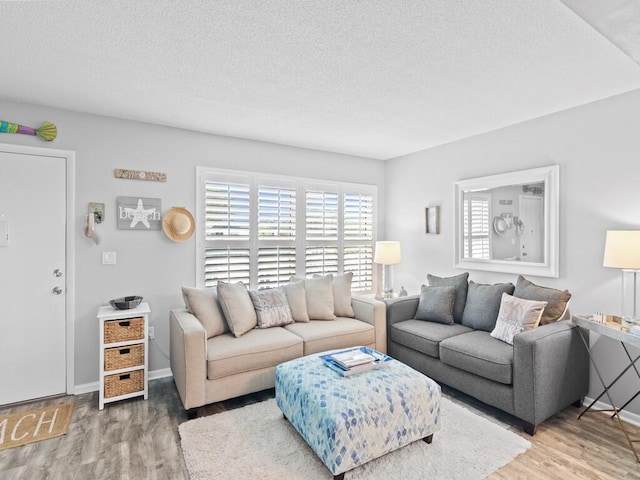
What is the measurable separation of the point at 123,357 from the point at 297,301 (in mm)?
1566

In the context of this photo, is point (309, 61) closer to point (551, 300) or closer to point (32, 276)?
point (551, 300)

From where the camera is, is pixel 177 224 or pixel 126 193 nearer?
pixel 126 193

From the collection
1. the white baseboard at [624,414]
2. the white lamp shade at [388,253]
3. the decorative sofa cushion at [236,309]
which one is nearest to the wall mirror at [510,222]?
the white lamp shade at [388,253]

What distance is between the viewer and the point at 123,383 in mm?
2857

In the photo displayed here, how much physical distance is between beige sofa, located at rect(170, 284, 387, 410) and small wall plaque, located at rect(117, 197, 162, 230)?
913 mm

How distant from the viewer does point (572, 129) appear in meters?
2.98

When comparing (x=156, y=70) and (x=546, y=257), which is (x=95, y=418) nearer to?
(x=156, y=70)

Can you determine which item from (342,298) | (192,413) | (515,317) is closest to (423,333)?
(515,317)

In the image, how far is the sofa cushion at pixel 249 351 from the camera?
105 inches

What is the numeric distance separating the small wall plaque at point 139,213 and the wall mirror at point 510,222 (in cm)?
320

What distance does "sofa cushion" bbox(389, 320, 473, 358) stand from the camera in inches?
122

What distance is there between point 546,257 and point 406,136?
1814mm

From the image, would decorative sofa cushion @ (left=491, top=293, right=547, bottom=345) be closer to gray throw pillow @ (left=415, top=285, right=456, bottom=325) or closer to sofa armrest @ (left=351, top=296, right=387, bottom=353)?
gray throw pillow @ (left=415, top=285, right=456, bottom=325)

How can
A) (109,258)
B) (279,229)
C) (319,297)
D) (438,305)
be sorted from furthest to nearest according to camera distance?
(279,229)
(319,297)
(438,305)
(109,258)
